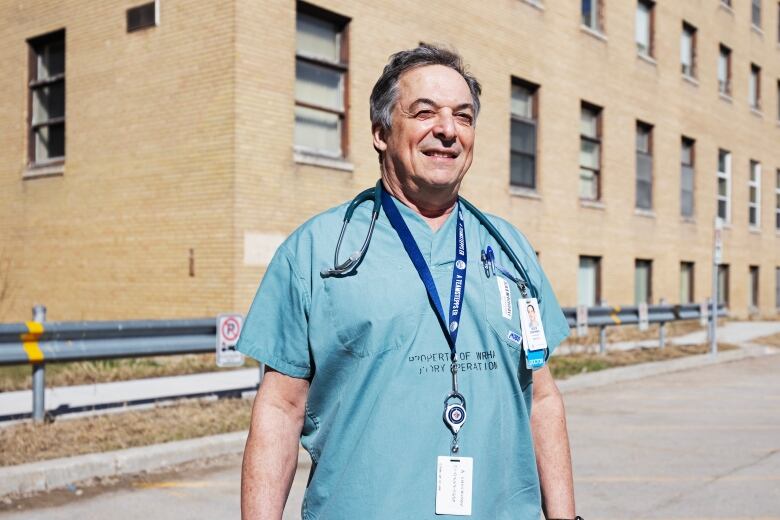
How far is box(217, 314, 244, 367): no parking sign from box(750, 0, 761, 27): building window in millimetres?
26887

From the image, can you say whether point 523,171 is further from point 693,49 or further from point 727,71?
point 727,71

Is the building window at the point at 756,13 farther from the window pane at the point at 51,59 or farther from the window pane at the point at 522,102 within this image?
the window pane at the point at 51,59

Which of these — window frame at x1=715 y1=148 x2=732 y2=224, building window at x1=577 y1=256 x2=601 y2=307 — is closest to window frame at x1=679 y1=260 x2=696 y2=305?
window frame at x1=715 y1=148 x2=732 y2=224

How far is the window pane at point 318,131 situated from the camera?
46.3 ft

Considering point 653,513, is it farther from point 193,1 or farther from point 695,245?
point 695,245

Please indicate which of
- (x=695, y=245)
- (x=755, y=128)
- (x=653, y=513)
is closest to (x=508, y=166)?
(x=695, y=245)

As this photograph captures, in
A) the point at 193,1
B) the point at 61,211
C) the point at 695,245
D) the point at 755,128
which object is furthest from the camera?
the point at 755,128

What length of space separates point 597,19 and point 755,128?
11460 millimetres

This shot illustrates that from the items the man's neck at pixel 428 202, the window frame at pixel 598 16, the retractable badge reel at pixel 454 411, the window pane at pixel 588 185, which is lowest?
the retractable badge reel at pixel 454 411

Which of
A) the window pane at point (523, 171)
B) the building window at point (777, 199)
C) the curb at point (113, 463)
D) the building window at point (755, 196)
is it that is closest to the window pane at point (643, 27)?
the window pane at point (523, 171)

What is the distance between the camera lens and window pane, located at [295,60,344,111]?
14.1m

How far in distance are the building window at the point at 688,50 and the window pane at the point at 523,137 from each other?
9069mm

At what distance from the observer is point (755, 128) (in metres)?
31.1

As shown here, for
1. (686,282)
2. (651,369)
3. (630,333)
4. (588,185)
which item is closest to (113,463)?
(651,369)
